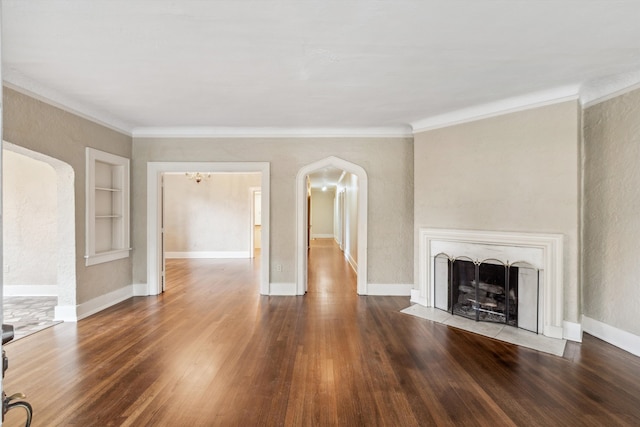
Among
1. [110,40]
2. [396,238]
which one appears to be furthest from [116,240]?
[396,238]

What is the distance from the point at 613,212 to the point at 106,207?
21.0 feet

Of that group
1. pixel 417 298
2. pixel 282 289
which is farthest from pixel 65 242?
pixel 417 298

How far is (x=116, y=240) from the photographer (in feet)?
16.5

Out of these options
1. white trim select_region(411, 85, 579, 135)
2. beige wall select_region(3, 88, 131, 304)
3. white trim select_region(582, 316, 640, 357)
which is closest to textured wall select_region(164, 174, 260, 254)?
beige wall select_region(3, 88, 131, 304)

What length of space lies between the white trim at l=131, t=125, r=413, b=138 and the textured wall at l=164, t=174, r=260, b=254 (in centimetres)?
431

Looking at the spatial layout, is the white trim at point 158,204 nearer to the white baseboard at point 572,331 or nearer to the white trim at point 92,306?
the white trim at point 92,306

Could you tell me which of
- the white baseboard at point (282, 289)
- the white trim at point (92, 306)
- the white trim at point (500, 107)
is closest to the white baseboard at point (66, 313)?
the white trim at point (92, 306)

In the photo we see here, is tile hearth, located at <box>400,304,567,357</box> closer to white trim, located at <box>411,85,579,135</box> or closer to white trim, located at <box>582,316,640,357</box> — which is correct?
white trim, located at <box>582,316,640,357</box>

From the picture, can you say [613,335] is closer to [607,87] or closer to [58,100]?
[607,87]

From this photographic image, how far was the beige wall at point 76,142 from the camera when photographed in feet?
11.0

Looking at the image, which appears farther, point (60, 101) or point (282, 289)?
point (282, 289)

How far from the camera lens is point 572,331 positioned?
11.4 feet

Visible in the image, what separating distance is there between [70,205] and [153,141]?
1668 millimetres

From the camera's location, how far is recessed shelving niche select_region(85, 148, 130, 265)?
427cm
